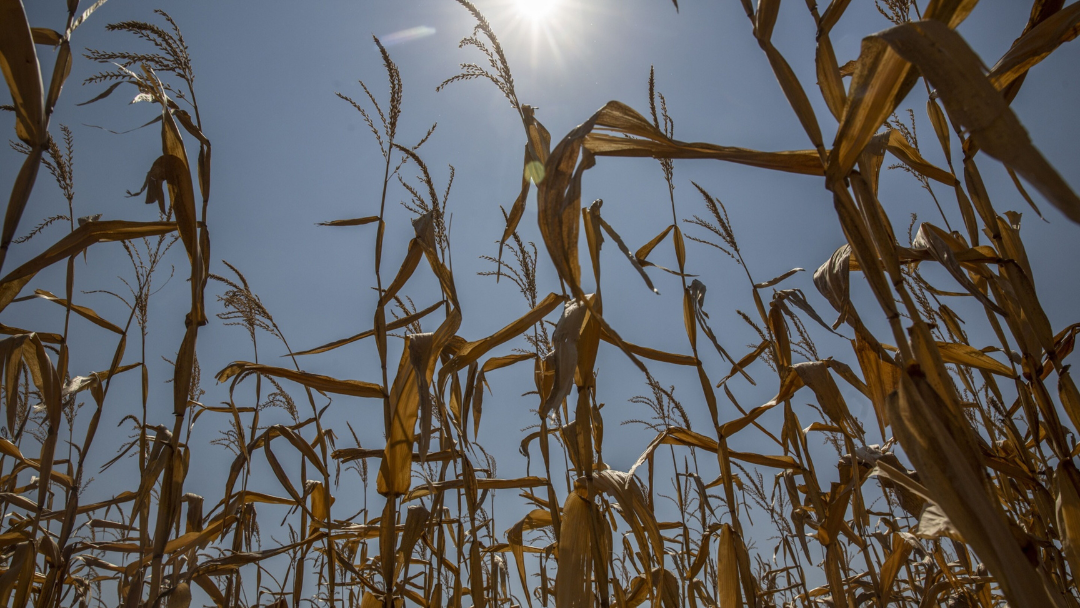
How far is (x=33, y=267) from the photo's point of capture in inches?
49.3

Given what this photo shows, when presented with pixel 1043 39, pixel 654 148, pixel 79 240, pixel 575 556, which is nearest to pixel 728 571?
pixel 575 556

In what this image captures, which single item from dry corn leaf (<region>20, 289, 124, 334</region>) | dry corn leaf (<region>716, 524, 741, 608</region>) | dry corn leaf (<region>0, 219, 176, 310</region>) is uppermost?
dry corn leaf (<region>20, 289, 124, 334</region>)

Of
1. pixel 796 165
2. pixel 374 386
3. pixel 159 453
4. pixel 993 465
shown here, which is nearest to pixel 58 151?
pixel 159 453

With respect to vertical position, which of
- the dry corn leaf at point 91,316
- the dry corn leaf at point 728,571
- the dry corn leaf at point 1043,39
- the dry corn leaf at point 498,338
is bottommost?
the dry corn leaf at point 728,571

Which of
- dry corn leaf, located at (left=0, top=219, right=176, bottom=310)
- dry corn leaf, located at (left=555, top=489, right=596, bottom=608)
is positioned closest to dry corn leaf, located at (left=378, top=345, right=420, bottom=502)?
dry corn leaf, located at (left=555, top=489, right=596, bottom=608)

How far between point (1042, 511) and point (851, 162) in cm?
136

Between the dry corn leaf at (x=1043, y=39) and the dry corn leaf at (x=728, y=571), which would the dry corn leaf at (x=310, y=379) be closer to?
the dry corn leaf at (x=728, y=571)

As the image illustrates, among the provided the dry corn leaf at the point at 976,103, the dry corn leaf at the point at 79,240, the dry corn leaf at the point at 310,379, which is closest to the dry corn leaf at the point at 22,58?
the dry corn leaf at the point at 79,240

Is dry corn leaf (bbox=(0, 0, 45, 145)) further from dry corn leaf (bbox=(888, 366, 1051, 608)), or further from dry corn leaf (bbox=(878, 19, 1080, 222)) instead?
dry corn leaf (bbox=(888, 366, 1051, 608))

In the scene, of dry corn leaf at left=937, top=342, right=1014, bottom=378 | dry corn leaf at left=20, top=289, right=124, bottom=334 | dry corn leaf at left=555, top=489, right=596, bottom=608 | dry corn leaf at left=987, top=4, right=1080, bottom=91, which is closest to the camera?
dry corn leaf at left=987, top=4, right=1080, bottom=91

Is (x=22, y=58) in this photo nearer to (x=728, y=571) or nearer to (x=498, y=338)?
(x=498, y=338)

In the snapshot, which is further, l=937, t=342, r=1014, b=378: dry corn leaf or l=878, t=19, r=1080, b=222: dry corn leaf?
l=937, t=342, r=1014, b=378: dry corn leaf

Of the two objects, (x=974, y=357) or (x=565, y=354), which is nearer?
(x=565, y=354)

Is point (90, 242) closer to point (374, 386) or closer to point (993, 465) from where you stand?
point (374, 386)
